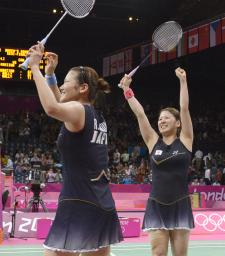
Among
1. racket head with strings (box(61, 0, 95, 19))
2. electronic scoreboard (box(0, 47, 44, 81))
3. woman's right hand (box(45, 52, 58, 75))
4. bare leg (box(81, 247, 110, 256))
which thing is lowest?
bare leg (box(81, 247, 110, 256))

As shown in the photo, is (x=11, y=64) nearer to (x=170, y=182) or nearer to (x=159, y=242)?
(x=170, y=182)

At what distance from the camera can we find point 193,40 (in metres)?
19.2

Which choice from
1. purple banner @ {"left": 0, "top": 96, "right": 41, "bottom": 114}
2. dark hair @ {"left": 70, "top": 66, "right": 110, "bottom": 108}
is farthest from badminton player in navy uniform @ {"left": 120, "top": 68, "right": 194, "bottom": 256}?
purple banner @ {"left": 0, "top": 96, "right": 41, "bottom": 114}

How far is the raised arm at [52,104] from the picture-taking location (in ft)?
8.68

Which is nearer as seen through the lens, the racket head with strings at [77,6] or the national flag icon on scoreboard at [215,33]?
the racket head with strings at [77,6]

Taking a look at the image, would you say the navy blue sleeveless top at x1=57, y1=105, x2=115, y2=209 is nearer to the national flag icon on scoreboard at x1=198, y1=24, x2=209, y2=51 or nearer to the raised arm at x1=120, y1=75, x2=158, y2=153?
the raised arm at x1=120, y1=75, x2=158, y2=153

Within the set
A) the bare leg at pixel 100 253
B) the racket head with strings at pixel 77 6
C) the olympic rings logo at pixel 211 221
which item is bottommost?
the olympic rings logo at pixel 211 221

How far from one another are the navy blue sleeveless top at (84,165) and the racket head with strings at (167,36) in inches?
112

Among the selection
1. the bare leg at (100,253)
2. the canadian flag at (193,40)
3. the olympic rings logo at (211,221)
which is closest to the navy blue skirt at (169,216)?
the bare leg at (100,253)

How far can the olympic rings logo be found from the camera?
10.4 m

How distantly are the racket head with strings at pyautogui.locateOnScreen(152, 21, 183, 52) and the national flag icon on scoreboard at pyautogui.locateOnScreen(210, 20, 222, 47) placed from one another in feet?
40.7

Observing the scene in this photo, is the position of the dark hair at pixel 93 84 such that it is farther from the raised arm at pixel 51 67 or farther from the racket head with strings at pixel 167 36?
the racket head with strings at pixel 167 36

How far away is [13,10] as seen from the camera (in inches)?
905

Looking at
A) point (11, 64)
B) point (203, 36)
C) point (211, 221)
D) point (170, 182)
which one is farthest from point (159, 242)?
point (11, 64)
